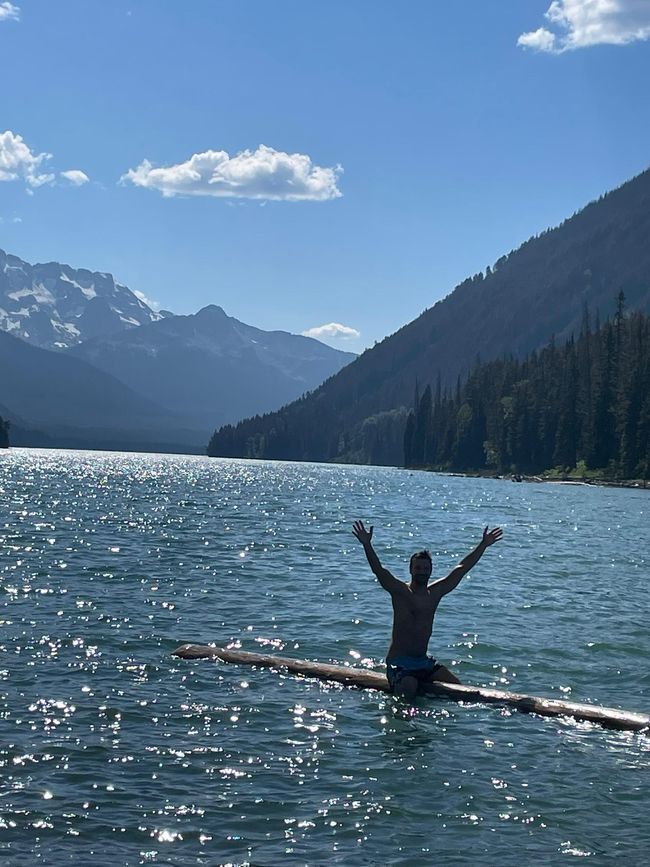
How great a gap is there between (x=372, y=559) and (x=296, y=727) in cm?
386

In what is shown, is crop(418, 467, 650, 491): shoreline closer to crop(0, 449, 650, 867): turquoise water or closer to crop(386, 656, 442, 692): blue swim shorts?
crop(0, 449, 650, 867): turquoise water

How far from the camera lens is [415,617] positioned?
21.8 metres

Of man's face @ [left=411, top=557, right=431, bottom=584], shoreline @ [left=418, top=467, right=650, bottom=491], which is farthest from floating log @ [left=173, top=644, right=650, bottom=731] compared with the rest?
shoreline @ [left=418, top=467, right=650, bottom=491]

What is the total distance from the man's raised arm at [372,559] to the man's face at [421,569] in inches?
16.2

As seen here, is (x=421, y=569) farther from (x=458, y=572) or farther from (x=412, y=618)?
(x=412, y=618)

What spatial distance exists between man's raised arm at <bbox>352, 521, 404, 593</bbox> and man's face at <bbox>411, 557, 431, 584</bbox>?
411 mm

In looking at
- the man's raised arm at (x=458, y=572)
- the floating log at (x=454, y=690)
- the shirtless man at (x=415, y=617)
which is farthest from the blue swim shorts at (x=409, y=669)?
the man's raised arm at (x=458, y=572)

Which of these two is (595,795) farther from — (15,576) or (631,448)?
(631,448)

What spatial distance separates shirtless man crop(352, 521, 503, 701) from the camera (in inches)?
847

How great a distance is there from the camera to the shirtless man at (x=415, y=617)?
21516mm

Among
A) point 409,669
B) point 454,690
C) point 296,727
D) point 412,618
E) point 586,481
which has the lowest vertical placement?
point 296,727

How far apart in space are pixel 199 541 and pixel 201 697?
37832mm

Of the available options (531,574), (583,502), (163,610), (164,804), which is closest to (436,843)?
(164,804)

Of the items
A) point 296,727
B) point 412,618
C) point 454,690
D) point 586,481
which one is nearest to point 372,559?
point 412,618
